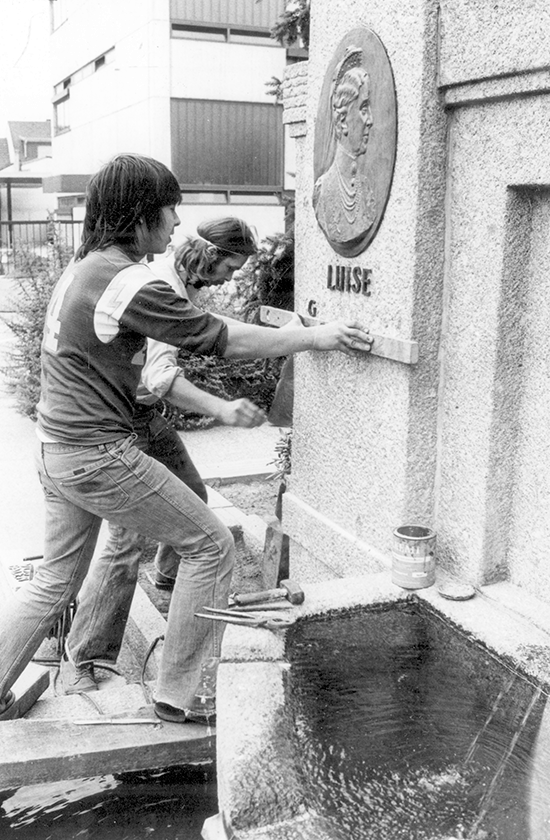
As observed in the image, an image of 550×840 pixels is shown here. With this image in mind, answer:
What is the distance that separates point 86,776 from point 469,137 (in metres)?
2.47

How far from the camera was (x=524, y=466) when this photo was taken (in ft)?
10.3

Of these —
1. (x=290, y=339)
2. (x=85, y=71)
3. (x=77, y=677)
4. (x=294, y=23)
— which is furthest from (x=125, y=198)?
(x=85, y=71)

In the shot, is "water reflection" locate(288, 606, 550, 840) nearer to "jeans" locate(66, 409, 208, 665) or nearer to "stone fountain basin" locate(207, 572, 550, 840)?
"stone fountain basin" locate(207, 572, 550, 840)

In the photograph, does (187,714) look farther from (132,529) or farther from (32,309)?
(32,309)

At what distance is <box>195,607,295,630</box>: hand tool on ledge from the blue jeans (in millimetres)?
117

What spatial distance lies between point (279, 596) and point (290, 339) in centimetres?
92

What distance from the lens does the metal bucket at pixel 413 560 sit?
10.6 ft

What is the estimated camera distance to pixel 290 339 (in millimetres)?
3250

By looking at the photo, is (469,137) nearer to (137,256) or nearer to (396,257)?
(396,257)

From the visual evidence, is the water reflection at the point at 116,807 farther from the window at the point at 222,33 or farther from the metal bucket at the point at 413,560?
the window at the point at 222,33

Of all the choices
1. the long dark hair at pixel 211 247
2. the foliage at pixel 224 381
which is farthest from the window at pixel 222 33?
the long dark hair at pixel 211 247

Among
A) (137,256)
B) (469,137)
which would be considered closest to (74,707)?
(137,256)

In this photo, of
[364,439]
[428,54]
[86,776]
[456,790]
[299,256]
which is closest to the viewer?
[456,790]

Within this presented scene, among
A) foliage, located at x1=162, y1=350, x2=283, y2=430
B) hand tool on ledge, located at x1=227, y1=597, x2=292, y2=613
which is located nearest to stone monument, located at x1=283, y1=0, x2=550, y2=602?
hand tool on ledge, located at x1=227, y1=597, x2=292, y2=613
